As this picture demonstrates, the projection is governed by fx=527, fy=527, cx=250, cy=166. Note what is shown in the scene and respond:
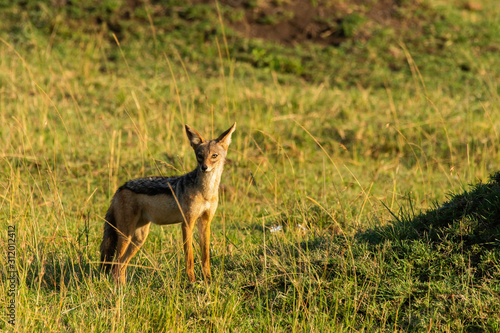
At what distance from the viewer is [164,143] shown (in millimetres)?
8078

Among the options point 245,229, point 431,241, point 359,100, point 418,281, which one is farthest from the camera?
point 359,100

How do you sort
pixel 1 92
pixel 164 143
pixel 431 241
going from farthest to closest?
pixel 1 92 → pixel 164 143 → pixel 431 241

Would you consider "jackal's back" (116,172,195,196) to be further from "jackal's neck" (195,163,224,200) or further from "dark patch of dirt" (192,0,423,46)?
"dark patch of dirt" (192,0,423,46)

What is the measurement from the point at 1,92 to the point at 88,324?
22.0 feet

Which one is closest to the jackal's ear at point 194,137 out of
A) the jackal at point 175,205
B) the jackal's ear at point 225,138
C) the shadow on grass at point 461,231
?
the jackal at point 175,205

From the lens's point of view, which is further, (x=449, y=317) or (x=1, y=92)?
(x=1, y=92)

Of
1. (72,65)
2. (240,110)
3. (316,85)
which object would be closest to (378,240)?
(240,110)

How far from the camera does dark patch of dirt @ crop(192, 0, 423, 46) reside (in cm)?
1288

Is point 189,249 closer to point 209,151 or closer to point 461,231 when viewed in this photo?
point 209,151

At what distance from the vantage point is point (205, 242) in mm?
4340

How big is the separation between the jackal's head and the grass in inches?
22.4

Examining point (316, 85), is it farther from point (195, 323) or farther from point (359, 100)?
point (195, 323)

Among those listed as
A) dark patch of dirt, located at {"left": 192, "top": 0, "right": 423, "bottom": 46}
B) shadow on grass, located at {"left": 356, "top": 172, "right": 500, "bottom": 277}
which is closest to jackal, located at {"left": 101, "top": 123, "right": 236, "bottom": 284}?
shadow on grass, located at {"left": 356, "top": 172, "right": 500, "bottom": 277}

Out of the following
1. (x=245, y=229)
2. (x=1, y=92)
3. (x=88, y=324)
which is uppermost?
(x=1, y=92)
